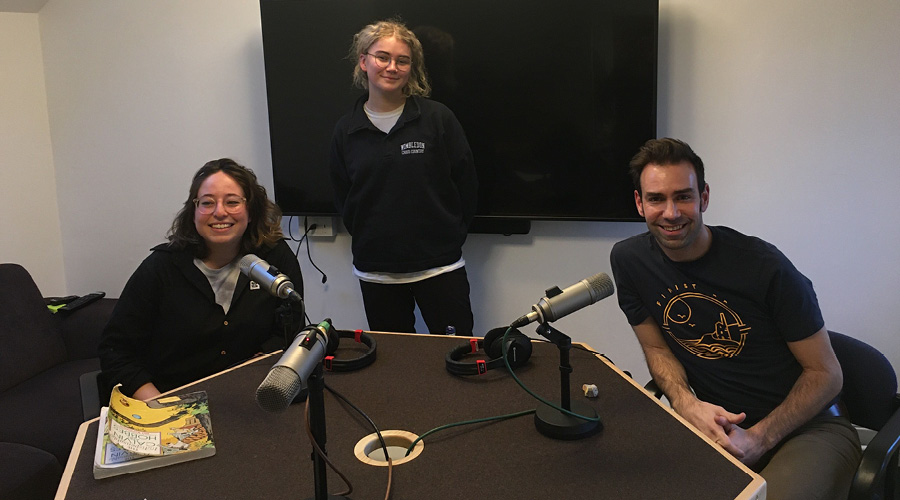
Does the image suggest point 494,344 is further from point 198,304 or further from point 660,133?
point 660,133

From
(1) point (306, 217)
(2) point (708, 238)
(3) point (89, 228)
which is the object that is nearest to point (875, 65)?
(2) point (708, 238)

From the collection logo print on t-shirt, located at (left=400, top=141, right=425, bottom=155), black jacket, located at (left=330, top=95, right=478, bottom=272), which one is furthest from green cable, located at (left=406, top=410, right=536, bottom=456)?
logo print on t-shirt, located at (left=400, top=141, right=425, bottom=155)

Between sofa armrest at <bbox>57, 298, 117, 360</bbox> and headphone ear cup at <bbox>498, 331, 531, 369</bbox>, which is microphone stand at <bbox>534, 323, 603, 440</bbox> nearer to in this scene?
headphone ear cup at <bbox>498, 331, 531, 369</bbox>

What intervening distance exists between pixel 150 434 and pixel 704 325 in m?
1.36

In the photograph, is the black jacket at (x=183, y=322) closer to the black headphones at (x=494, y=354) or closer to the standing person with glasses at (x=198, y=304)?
the standing person with glasses at (x=198, y=304)

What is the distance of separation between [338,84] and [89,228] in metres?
1.76

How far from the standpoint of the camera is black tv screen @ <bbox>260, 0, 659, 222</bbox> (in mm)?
2564

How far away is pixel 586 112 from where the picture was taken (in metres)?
→ 2.63

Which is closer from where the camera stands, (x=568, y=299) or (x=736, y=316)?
(x=568, y=299)

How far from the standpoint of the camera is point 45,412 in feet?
7.59

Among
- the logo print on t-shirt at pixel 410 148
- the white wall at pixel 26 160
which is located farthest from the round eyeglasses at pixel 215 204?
the white wall at pixel 26 160

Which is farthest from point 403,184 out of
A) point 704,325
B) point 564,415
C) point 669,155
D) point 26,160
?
point 26,160

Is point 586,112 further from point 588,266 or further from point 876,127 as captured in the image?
point 876,127

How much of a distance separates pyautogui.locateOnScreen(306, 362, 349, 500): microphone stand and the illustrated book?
344 millimetres
